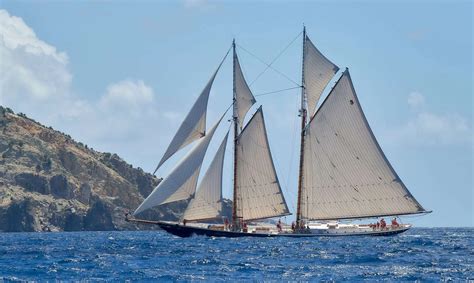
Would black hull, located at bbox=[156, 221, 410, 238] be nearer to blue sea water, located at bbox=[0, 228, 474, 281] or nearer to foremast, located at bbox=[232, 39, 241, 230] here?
foremast, located at bbox=[232, 39, 241, 230]

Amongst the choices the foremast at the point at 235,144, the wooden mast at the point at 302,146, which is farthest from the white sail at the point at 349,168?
the foremast at the point at 235,144

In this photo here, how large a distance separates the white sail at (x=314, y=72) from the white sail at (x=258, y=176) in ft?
23.5

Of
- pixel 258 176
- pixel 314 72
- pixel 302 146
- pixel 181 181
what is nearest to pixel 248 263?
pixel 181 181

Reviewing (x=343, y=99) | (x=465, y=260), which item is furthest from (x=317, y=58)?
(x=465, y=260)

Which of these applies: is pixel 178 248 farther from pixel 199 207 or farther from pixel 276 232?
pixel 276 232

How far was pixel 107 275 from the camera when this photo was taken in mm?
56188

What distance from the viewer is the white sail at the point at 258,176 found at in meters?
107

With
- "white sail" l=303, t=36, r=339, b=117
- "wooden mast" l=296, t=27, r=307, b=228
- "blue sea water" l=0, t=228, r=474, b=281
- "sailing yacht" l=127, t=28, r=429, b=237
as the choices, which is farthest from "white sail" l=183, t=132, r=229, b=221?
"blue sea water" l=0, t=228, r=474, b=281

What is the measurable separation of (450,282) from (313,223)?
218 feet

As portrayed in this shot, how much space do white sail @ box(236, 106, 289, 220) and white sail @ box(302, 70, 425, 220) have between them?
4653mm

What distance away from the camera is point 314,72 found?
4323 inches

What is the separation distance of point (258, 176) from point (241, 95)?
374 inches

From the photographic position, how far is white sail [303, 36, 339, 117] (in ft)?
355

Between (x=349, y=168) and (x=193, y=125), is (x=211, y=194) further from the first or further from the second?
(x=349, y=168)
